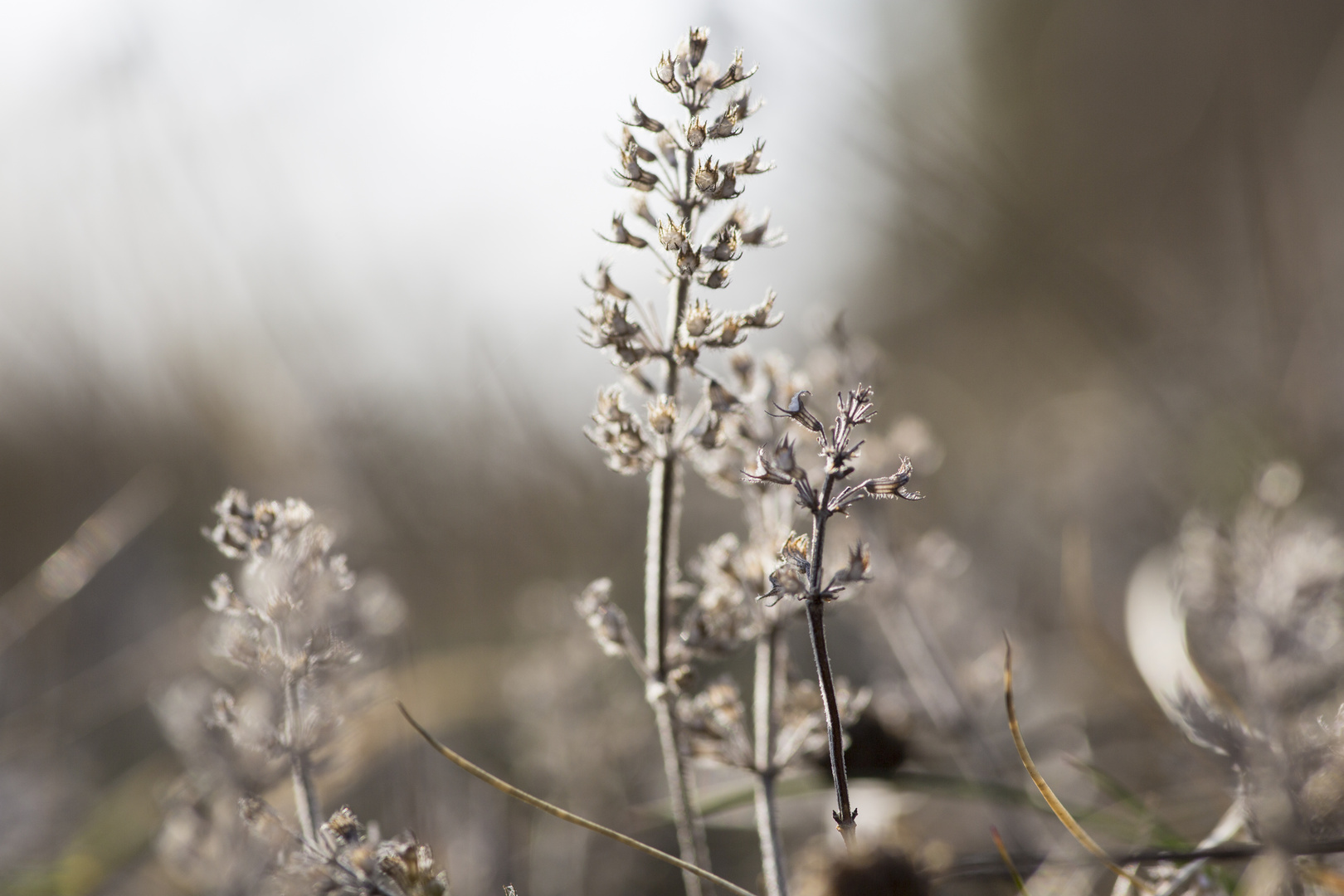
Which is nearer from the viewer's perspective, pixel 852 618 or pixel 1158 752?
pixel 1158 752

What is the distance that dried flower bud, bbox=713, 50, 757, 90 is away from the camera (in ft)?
3.03

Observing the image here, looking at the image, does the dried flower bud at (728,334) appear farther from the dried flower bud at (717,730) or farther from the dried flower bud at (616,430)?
the dried flower bud at (717,730)

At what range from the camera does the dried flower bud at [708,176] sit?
0.91 meters

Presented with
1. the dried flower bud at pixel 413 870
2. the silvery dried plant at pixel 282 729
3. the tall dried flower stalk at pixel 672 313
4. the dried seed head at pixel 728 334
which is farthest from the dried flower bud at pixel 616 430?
the dried flower bud at pixel 413 870

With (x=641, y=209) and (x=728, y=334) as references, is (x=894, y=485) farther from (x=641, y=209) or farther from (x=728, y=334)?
(x=641, y=209)

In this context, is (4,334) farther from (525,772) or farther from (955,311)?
(955,311)

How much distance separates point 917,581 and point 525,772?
1.28 metres

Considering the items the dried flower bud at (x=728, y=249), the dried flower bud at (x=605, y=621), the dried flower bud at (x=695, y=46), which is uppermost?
the dried flower bud at (x=695, y=46)

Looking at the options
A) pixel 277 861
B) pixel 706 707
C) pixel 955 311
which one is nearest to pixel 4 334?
pixel 277 861

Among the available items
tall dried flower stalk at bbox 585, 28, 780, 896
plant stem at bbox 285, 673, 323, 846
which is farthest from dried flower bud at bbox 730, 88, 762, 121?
plant stem at bbox 285, 673, 323, 846

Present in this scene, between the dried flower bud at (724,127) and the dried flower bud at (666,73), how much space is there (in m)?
0.06

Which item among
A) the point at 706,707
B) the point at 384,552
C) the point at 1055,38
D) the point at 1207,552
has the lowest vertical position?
the point at 706,707

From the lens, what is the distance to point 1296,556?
152 cm

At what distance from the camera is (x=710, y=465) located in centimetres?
119
